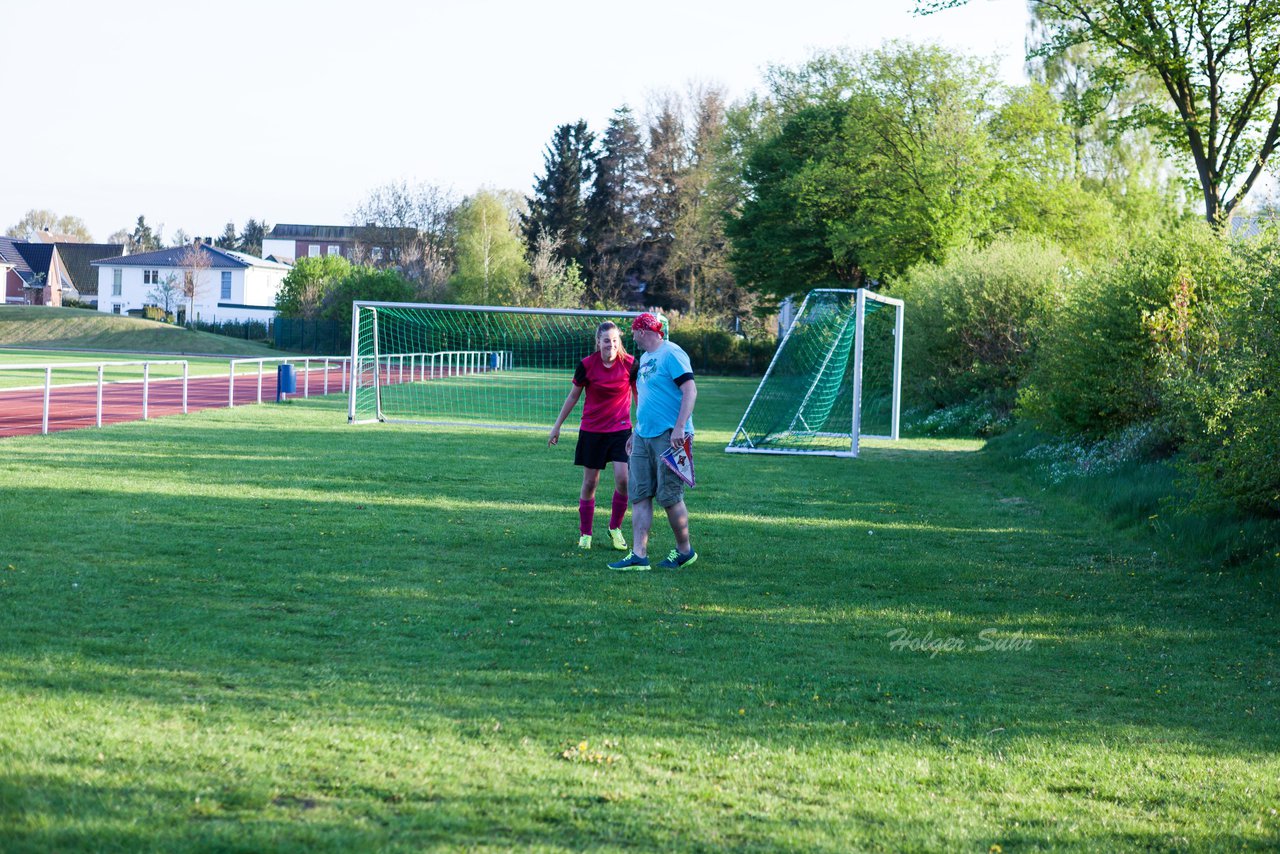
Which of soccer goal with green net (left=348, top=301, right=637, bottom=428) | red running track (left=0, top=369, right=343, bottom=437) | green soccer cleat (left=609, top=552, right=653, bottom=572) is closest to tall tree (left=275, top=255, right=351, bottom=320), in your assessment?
soccer goal with green net (left=348, top=301, right=637, bottom=428)

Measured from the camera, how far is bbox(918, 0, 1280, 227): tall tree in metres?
20.8

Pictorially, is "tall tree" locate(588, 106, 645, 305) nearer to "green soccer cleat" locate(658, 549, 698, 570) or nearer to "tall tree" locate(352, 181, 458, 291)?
"tall tree" locate(352, 181, 458, 291)

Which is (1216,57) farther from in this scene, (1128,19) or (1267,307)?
(1267,307)

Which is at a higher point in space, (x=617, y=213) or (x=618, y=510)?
(x=617, y=213)

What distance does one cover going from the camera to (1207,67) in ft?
70.3

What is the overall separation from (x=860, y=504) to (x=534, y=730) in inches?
348

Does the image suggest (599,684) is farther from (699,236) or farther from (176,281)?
(176,281)

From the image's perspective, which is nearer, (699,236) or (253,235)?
(699,236)

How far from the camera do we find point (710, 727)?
516cm

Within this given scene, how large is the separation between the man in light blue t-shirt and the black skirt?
73 centimetres

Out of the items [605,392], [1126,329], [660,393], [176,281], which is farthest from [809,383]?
[176,281]

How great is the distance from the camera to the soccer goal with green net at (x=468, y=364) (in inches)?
1041

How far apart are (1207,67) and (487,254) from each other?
51.7 m

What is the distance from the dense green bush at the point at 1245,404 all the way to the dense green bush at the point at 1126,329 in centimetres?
361
